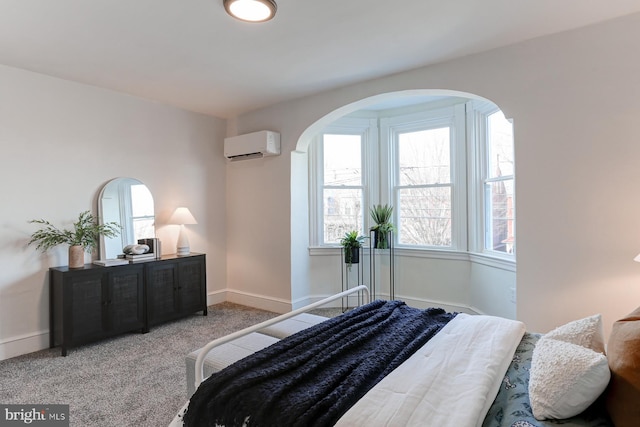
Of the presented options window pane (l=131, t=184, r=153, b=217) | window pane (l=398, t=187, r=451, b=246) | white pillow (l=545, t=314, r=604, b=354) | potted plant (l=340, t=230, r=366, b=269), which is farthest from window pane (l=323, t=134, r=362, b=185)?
white pillow (l=545, t=314, r=604, b=354)

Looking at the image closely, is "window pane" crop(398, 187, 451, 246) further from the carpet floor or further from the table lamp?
the table lamp

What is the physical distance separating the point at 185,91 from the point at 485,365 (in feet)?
12.0

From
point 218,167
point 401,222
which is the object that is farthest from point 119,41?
point 401,222

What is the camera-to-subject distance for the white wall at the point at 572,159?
7.70ft

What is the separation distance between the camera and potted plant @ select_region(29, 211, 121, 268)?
124 inches

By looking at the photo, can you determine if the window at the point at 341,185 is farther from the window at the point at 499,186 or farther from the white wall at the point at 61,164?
the white wall at the point at 61,164

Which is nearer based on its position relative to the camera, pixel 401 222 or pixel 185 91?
pixel 185 91

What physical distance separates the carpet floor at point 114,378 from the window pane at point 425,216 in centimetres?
236

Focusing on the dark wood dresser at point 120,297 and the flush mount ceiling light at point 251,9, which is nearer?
the flush mount ceiling light at point 251,9

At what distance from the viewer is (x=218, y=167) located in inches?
185

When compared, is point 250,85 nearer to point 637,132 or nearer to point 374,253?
point 374,253

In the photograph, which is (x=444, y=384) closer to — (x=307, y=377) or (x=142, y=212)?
(x=307, y=377)

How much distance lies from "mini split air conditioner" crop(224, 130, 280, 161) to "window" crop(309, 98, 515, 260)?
585 millimetres

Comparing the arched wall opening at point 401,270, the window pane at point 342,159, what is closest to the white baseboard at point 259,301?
the arched wall opening at point 401,270
